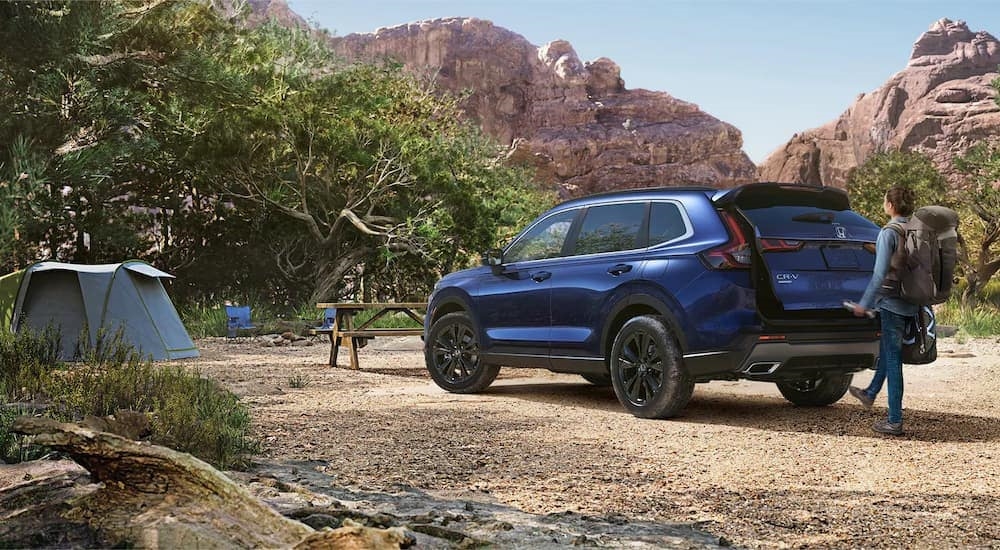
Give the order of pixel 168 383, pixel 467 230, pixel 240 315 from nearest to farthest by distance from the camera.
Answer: pixel 168 383 < pixel 240 315 < pixel 467 230

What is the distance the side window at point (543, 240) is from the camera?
9430mm

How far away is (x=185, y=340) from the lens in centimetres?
1509

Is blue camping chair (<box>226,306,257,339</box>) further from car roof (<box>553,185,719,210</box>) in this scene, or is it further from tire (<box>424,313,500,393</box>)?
car roof (<box>553,185,719,210</box>)

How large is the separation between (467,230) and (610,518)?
18.8 meters

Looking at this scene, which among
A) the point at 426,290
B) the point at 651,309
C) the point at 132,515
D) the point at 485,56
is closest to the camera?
the point at 132,515

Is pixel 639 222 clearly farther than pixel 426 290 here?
No

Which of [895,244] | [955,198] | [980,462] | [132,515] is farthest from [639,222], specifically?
[955,198]

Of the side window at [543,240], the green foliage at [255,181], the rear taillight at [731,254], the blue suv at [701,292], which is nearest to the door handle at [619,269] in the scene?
the blue suv at [701,292]

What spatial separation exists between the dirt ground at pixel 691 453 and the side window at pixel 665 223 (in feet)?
5.03

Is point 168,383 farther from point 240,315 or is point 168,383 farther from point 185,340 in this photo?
point 240,315

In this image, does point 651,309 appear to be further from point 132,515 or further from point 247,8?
point 247,8

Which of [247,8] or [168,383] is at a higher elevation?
[247,8]

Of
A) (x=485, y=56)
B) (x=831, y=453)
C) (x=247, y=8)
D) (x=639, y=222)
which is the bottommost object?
(x=831, y=453)

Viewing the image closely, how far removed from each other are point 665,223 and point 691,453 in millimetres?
2294
